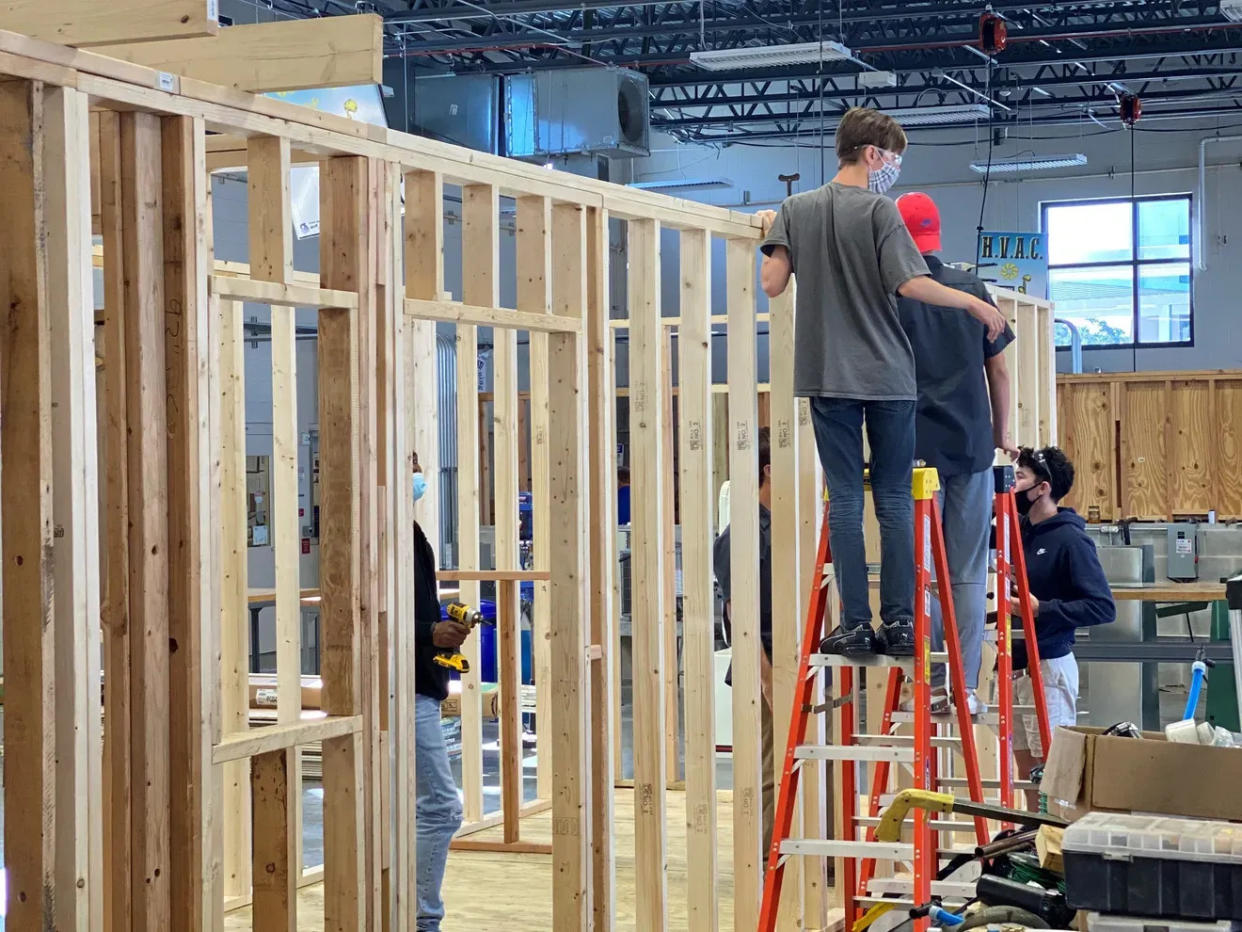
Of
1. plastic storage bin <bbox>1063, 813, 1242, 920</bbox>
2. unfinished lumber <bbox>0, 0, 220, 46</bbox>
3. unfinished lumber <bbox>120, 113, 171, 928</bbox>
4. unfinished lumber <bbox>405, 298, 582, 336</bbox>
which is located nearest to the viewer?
plastic storage bin <bbox>1063, 813, 1242, 920</bbox>

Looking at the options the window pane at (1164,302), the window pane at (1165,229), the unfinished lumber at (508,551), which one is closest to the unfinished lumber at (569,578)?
the unfinished lumber at (508,551)

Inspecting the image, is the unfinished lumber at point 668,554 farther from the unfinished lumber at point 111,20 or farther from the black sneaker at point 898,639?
the unfinished lumber at point 111,20

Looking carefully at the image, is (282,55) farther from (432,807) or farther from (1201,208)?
(1201,208)

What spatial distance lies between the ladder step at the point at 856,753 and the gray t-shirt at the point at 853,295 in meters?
0.96

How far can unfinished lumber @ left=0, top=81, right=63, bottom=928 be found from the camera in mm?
3033

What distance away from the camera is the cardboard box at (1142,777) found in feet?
8.53

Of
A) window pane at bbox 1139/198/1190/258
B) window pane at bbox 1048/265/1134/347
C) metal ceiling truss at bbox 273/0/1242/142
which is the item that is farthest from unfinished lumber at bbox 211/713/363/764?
window pane at bbox 1139/198/1190/258

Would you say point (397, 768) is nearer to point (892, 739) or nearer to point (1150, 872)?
point (892, 739)

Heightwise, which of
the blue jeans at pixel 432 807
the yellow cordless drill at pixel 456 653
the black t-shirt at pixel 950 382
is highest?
the black t-shirt at pixel 950 382

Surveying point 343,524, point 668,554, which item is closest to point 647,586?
point 668,554

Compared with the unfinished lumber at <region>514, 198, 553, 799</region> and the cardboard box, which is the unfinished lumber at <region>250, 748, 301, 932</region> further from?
the cardboard box

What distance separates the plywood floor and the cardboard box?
11.2 feet

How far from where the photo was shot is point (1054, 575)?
6.29 metres

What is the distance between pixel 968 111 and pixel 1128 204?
418cm
